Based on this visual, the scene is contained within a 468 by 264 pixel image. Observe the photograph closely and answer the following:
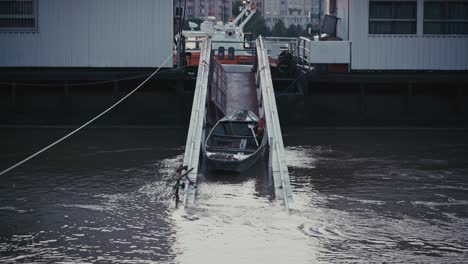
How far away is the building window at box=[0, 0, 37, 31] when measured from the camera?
3366 cm

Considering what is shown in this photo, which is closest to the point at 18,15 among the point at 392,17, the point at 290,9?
the point at 392,17

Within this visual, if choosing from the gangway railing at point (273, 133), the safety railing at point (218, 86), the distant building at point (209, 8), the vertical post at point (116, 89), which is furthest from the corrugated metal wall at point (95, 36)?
the distant building at point (209, 8)

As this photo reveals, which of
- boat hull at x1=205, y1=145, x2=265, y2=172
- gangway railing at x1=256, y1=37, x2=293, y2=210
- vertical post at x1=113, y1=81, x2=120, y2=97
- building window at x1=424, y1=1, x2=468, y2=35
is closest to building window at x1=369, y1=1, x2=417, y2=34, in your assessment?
building window at x1=424, y1=1, x2=468, y2=35

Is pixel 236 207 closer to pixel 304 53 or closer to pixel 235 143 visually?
pixel 235 143

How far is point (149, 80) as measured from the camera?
33.8 m

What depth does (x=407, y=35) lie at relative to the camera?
3406 cm

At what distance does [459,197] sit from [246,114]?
8.26 metres

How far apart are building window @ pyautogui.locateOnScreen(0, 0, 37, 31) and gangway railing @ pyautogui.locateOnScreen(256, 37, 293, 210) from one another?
8.63 metres

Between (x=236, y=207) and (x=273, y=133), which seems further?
(x=273, y=133)

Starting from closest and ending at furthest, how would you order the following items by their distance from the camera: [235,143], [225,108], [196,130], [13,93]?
[196,130] < [235,143] < [225,108] < [13,93]

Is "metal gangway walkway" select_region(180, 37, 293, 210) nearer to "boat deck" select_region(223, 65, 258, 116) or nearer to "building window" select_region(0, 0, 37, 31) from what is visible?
"boat deck" select_region(223, 65, 258, 116)

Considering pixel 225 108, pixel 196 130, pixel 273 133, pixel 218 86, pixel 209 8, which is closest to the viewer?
pixel 273 133

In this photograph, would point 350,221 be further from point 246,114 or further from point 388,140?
point 388,140

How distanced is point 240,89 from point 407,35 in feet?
21.9
